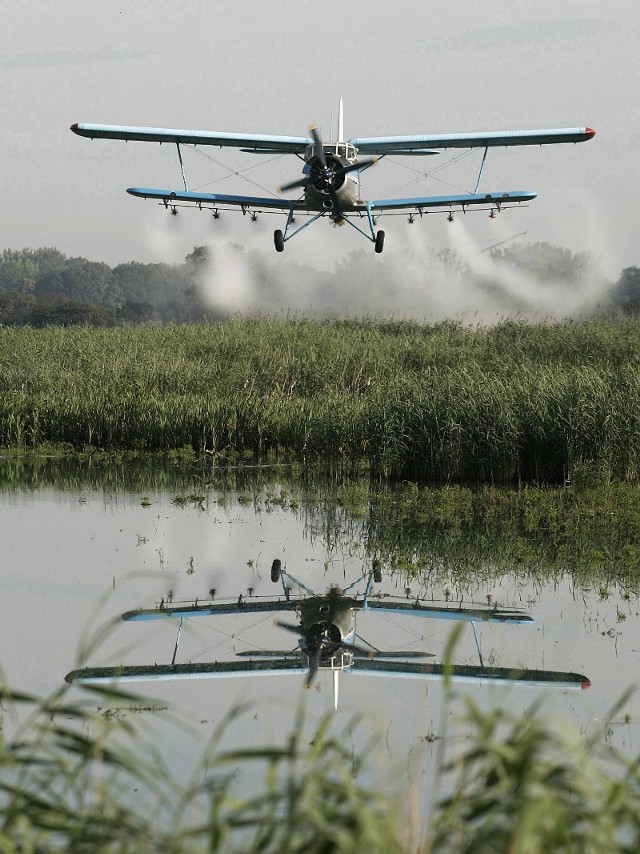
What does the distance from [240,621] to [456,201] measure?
70.7 feet

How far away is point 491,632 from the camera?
30.9 ft

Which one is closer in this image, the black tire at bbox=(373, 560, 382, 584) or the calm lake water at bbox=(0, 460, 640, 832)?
the calm lake water at bbox=(0, 460, 640, 832)

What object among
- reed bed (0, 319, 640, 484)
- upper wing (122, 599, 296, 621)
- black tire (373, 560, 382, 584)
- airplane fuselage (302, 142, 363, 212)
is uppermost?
airplane fuselage (302, 142, 363, 212)

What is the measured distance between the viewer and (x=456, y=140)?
28.6 m

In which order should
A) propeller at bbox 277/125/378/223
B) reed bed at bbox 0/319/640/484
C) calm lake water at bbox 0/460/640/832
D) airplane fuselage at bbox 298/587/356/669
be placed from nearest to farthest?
1. calm lake water at bbox 0/460/640/832
2. airplane fuselage at bbox 298/587/356/669
3. reed bed at bbox 0/319/640/484
4. propeller at bbox 277/125/378/223

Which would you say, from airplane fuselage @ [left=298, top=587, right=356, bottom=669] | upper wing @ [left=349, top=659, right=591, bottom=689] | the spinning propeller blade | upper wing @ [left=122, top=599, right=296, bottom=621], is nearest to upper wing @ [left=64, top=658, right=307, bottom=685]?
airplane fuselage @ [left=298, top=587, right=356, bottom=669]

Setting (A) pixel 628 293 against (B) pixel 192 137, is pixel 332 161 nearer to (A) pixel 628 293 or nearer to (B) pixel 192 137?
(B) pixel 192 137

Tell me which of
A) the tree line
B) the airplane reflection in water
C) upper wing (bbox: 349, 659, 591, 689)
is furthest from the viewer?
the tree line

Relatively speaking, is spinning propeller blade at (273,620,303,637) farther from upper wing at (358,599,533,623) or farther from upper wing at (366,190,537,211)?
upper wing at (366,190,537,211)

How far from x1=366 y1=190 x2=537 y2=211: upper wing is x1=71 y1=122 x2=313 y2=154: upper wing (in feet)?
8.04

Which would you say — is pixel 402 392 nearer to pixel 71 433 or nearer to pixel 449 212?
pixel 71 433

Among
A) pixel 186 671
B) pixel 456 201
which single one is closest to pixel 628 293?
pixel 456 201

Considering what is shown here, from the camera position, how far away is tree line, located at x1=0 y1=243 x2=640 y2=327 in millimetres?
62844

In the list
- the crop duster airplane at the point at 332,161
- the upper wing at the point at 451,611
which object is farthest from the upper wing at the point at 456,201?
the upper wing at the point at 451,611
